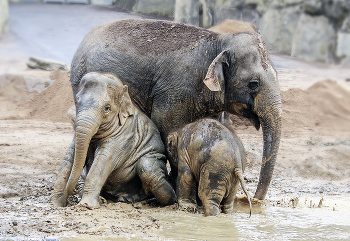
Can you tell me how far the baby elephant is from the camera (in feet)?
19.5

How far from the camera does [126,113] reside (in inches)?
252

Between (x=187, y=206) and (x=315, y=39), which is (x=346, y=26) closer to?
(x=315, y=39)

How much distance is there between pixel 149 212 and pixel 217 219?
2.63 feet

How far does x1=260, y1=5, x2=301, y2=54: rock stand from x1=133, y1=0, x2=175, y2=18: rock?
834 cm

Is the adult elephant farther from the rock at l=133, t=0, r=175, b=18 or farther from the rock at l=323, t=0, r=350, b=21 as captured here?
the rock at l=133, t=0, r=175, b=18

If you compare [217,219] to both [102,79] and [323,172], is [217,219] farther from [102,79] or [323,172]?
[323,172]

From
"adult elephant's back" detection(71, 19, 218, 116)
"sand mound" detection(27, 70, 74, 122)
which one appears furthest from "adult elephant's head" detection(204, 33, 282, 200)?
"sand mound" detection(27, 70, 74, 122)

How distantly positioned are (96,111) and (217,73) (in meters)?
1.53

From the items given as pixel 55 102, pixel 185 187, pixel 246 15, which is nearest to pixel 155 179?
pixel 185 187

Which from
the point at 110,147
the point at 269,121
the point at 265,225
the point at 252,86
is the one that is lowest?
the point at 265,225

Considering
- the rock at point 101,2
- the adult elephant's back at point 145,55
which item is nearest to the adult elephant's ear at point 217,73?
the adult elephant's back at point 145,55

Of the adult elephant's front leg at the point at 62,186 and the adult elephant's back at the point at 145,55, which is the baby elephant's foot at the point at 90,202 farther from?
the adult elephant's back at the point at 145,55

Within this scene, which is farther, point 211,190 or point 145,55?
point 145,55

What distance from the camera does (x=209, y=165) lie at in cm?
593
